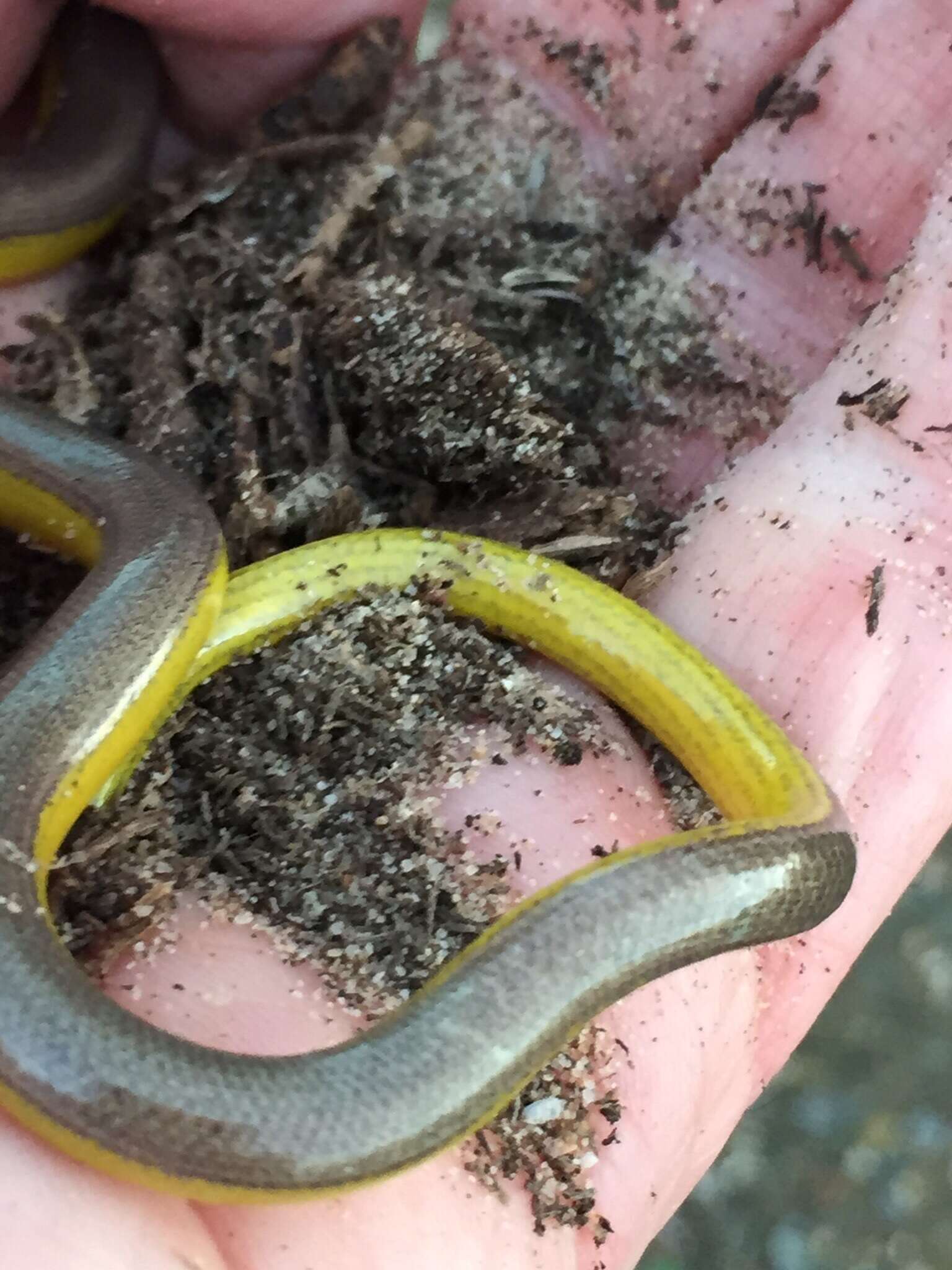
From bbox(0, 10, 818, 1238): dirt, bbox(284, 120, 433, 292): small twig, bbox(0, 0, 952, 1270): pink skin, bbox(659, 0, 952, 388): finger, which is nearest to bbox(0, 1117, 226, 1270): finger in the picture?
bbox(0, 0, 952, 1270): pink skin

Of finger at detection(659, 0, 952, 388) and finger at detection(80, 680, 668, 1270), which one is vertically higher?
finger at detection(659, 0, 952, 388)

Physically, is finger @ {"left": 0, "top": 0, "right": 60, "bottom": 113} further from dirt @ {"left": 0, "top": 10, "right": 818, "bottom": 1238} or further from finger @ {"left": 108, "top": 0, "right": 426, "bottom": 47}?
dirt @ {"left": 0, "top": 10, "right": 818, "bottom": 1238}

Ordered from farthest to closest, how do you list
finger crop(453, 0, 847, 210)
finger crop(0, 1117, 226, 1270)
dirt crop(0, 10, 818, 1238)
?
1. finger crop(453, 0, 847, 210)
2. dirt crop(0, 10, 818, 1238)
3. finger crop(0, 1117, 226, 1270)

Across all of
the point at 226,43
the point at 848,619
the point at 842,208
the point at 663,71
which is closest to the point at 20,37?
the point at 226,43

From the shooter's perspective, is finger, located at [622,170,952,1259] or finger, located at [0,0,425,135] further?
finger, located at [0,0,425,135]

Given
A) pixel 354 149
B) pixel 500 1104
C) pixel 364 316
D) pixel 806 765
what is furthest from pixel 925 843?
pixel 354 149

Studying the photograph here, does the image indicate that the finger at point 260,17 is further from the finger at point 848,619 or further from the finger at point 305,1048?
the finger at point 305,1048

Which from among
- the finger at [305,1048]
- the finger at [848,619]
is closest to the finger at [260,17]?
the finger at [848,619]

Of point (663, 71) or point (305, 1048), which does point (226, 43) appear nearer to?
point (663, 71)
